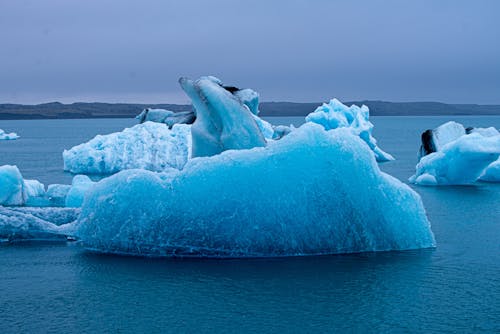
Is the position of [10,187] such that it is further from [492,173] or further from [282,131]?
[492,173]

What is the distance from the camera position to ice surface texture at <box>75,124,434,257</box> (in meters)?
8.69

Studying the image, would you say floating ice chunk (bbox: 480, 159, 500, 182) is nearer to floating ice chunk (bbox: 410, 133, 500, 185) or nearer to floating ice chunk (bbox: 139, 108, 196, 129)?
floating ice chunk (bbox: 410, 133, 500, 185)

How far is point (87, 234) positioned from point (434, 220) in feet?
22.6

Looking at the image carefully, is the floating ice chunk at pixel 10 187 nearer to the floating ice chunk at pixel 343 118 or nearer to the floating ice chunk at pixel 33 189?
the floating ice chunk at pixel 33 189

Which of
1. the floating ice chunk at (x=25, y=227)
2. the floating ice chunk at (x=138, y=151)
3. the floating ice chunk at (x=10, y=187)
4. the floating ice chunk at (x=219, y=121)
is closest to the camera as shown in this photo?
the floating ice chunk at (x=25, y=227)

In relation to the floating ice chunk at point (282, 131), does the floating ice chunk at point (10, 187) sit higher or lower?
lower

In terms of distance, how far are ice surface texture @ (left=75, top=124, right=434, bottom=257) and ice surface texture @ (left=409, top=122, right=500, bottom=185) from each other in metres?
9.03

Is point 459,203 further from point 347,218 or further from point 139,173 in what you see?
point 139,173

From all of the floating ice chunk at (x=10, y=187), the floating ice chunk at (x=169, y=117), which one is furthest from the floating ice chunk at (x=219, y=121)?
the floating ice chunk at (x=169, y=117)

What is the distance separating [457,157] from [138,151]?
11608 millimetres

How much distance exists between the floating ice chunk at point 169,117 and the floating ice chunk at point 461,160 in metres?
12.8

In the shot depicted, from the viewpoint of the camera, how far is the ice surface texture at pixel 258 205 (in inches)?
342

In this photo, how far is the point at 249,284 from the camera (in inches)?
299

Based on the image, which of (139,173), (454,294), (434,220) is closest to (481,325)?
(454,294)
